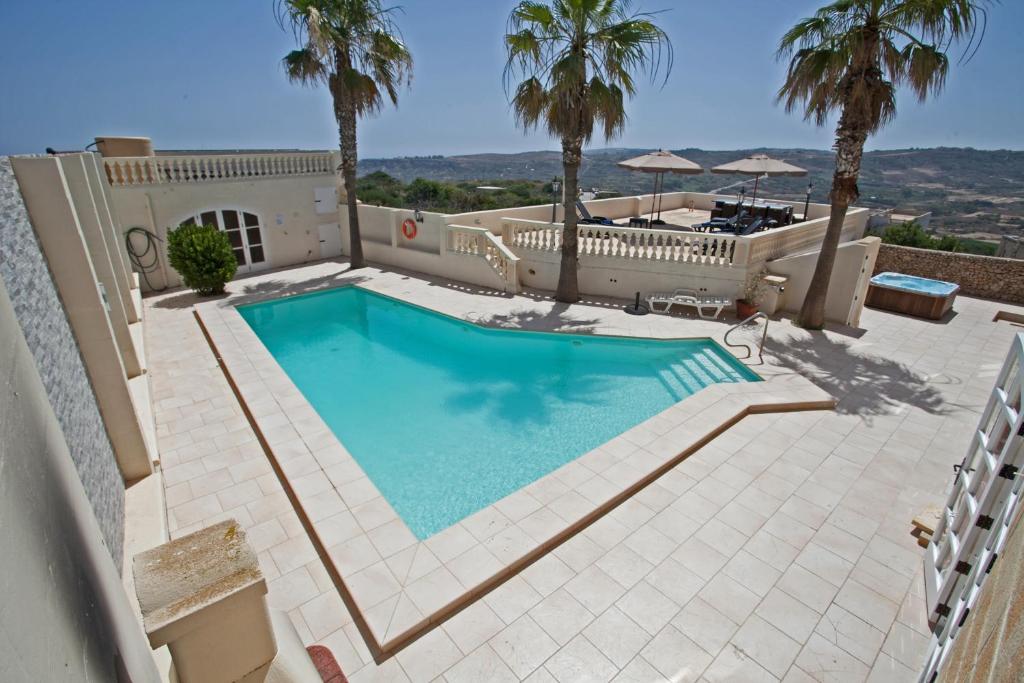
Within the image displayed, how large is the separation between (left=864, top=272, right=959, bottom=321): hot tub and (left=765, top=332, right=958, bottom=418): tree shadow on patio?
12.0 ft

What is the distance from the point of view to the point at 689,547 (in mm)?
5402

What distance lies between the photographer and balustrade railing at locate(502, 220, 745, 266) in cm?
1272

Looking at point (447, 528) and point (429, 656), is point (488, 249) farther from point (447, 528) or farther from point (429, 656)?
point (429, 656)

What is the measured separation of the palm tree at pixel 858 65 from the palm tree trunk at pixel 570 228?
4615mm

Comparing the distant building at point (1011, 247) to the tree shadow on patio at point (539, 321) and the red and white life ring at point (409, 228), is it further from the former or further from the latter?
the red and white life ring at point (409, 228)

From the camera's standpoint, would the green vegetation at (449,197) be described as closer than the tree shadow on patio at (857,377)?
No

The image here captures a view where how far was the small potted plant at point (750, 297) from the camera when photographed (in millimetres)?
12422

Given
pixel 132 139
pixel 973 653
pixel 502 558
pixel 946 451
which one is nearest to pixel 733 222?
pixel 946 451

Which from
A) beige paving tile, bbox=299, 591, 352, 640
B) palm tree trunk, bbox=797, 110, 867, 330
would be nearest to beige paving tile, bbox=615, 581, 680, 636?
beige paving tile, bbox=299, 591, 352, 640

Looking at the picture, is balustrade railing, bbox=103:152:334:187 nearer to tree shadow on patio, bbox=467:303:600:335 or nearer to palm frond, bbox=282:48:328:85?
palm frond, bbox=282:48:328:85

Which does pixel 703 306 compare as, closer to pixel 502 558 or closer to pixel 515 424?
pixel 515 424

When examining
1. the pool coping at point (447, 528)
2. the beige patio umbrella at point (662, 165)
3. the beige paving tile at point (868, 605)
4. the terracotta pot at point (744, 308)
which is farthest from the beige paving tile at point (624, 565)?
the beige patio umbrella at point (662, 165)

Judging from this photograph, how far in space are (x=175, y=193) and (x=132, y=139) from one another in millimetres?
1632

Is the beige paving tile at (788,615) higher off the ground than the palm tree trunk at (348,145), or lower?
lower
